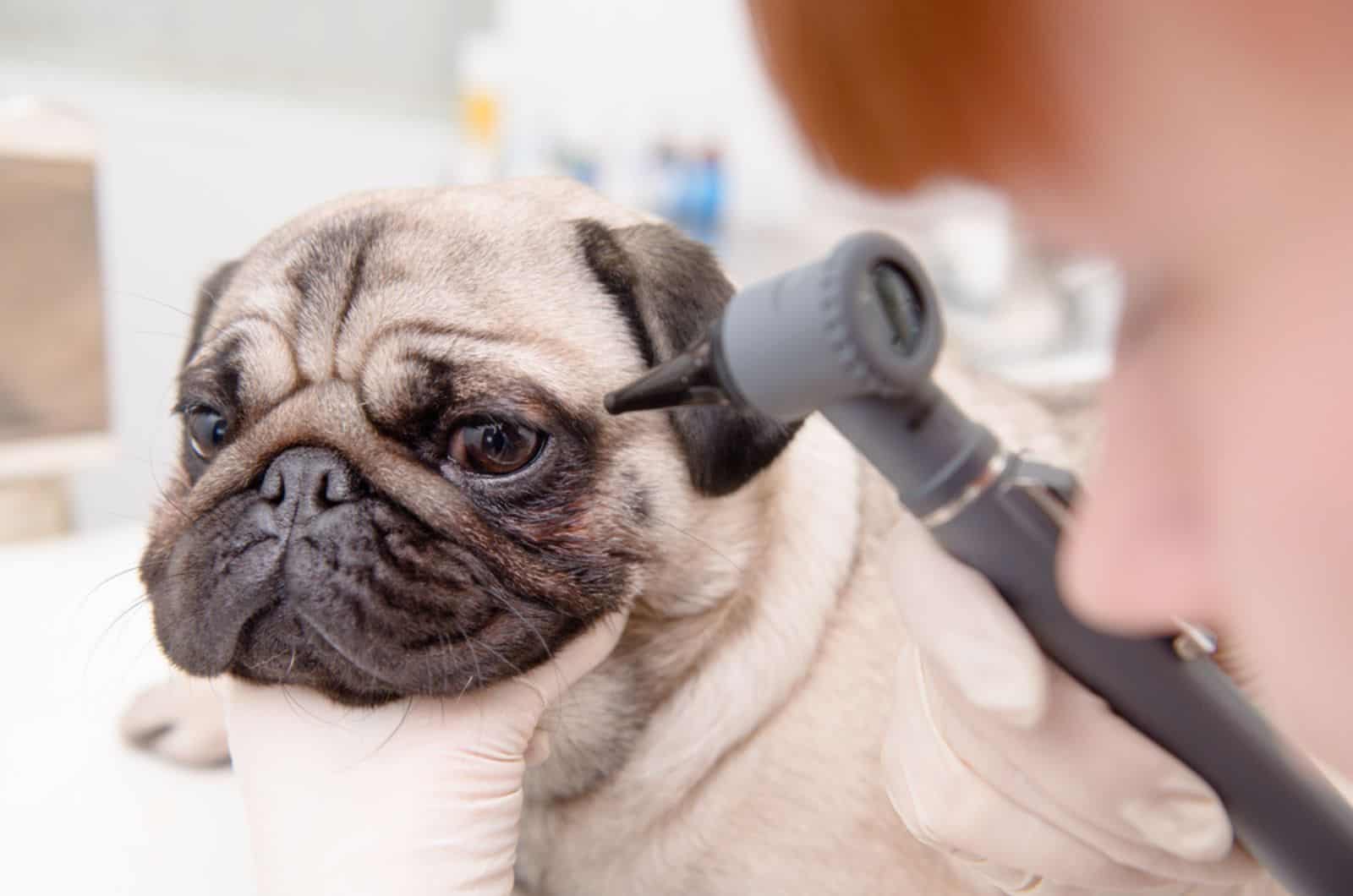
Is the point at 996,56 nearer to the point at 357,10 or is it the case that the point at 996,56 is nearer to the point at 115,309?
the point at 115,309

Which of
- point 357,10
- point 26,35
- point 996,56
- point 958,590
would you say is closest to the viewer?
point 996,56

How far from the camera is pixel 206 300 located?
1003mm

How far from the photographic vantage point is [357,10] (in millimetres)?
2482

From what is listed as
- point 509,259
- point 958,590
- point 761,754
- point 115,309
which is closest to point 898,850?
point 761,754

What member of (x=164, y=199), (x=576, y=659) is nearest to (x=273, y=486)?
(x=576, y=659)

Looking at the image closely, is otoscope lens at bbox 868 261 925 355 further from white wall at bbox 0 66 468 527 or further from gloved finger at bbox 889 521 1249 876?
white wall at bbox 0 66 468 527

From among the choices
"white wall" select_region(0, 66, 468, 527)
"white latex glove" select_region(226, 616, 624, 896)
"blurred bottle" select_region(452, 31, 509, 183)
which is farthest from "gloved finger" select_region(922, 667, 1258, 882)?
"blurred bottle" select_region(452, 31, 509, 183)

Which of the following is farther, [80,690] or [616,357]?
[80,690]

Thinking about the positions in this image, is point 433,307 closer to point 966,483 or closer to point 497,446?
point 497,446

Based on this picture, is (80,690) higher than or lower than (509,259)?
lower

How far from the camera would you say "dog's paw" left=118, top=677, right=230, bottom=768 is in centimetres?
99

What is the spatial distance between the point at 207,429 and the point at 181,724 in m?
0.36

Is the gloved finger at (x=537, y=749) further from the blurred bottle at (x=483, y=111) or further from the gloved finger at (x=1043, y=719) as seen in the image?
the blurred bottle at (x=483, y=111)

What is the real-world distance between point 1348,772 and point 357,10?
271cm
